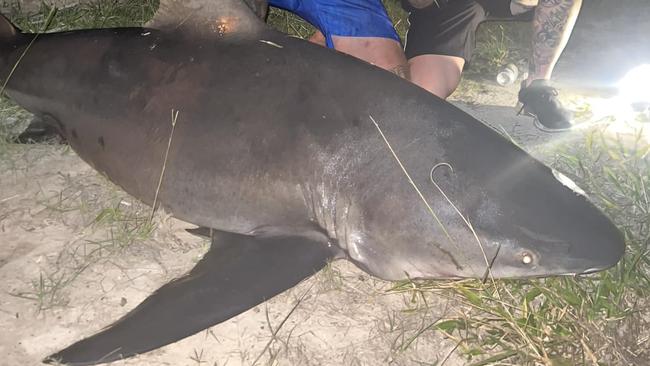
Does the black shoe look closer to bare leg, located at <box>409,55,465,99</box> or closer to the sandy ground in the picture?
bare leg, located at <box>409,55,465,99</box>

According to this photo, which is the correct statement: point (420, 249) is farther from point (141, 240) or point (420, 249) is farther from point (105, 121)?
point (105, 121)

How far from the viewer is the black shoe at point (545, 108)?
4098 millimetres

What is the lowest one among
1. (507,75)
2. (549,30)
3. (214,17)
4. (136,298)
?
(507,75)

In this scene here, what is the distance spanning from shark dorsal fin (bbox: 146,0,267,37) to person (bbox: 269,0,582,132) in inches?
55.2

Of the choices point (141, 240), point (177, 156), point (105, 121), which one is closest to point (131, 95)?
point (105, 121)

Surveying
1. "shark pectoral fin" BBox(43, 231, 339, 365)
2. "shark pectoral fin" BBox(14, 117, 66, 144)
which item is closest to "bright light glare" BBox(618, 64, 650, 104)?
"shark pectoral fin" BBox(43, 231, 339, 365)

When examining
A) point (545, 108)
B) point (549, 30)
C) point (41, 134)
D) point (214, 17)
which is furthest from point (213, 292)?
point (549, 30)

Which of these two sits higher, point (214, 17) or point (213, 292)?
point (214, 17)

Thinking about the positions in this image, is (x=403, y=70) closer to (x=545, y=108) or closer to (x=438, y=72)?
(x=438, y=72)

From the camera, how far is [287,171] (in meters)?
2.53

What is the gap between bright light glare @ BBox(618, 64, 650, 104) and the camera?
4.44 metres

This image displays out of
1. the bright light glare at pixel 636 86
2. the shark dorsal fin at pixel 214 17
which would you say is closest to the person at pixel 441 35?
the bright light glare at pixel 636 86

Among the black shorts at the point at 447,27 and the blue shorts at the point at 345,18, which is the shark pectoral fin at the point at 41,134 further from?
the black shorts at the point at 447,27

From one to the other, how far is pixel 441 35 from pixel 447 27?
7 cm
